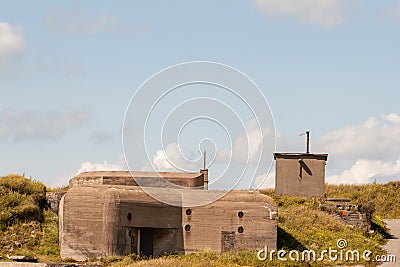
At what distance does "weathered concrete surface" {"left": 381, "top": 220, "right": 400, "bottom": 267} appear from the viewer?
30694mm

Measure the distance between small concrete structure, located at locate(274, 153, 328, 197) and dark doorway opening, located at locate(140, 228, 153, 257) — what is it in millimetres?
12664

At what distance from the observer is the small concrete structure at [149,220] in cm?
2911

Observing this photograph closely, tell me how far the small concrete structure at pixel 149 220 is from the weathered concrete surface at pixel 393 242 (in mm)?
4875

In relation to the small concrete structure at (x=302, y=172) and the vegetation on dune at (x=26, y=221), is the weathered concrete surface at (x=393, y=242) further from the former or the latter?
the vegetation on dune at (x=26, y=221)

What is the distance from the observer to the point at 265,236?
31203mm

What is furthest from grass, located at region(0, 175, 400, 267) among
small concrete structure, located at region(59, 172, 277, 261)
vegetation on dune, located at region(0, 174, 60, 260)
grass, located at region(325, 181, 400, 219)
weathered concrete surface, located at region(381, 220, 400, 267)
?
grass, located at region(325, 181, 400, 219)

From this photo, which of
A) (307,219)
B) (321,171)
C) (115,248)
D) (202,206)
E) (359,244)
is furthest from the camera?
(321,171)

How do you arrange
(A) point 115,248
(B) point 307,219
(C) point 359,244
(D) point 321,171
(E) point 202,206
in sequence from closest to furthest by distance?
1. (A) point 115,248
2. (E) point 202,206
3. (C) point 359,244
4. (B) point 307,219
5. (D) point 321,171

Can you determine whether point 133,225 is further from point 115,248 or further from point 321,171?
point 321,171

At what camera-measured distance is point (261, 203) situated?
104ft

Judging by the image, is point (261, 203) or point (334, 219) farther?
point (334, 219)

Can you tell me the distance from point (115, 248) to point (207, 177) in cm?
757

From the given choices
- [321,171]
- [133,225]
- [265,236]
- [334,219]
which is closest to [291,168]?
[321,171]

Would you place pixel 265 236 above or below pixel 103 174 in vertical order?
below
